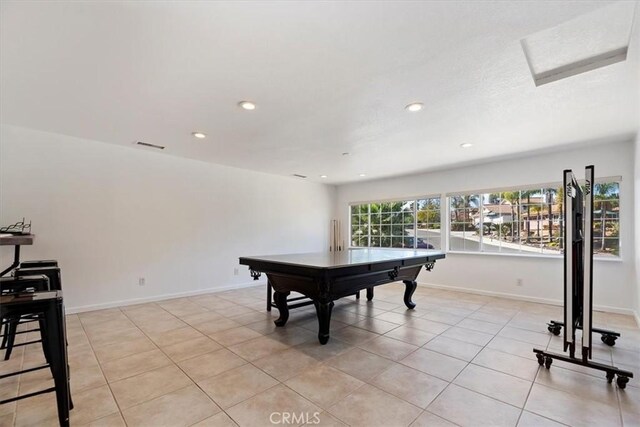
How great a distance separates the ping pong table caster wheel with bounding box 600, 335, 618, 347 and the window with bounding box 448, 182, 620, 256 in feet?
6.31

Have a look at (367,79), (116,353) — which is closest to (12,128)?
(116,353)

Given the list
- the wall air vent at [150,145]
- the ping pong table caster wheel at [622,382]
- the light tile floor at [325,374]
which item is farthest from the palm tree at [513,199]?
the wall air vent at [150,145]

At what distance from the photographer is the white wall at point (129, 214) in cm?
384

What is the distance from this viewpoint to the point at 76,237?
409cm

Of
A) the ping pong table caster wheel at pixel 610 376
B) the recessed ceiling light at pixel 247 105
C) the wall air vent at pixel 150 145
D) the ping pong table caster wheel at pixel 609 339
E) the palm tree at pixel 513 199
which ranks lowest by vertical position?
the ping pong table caster wheel at pixel 609 339

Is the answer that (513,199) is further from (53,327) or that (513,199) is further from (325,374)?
(53,327)

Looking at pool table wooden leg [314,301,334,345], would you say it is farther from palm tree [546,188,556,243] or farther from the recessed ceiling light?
palm tree [546,188,556,243]

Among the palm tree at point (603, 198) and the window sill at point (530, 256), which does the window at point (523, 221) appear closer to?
the palm tree at point (603, 198)

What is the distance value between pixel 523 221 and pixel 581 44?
12.5ft

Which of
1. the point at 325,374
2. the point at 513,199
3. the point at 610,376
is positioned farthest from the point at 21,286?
the point at 513,199

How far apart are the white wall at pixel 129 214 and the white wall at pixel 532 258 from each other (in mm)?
3600

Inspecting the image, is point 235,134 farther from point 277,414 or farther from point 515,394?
point 515,394

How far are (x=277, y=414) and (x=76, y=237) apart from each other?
157 inches

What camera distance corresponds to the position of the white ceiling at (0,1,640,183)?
5.62 feet
